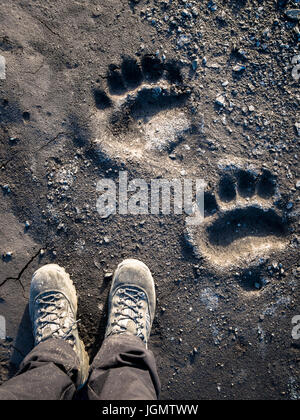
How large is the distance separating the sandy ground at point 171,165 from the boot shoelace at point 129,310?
130mm

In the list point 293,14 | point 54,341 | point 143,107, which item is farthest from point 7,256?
point 293,14

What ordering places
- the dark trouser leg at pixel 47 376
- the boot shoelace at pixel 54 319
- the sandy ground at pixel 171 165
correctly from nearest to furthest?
the dark trouser leg at pixel 47 376 < the boot shoelace at pixel 54 319 < the sandy ground at pixel 171 165

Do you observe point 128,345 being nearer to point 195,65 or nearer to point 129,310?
point 129,310

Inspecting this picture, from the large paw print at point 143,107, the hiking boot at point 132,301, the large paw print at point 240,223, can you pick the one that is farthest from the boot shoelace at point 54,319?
the large paw print at point 143,107

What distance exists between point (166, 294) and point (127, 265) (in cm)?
33

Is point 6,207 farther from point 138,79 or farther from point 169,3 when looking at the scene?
point 169,3

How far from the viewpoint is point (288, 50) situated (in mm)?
1998

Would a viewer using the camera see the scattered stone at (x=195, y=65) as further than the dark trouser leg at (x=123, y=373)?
Yes

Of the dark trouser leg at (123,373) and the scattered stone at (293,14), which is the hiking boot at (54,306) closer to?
the dark trouser leg at (123,373)

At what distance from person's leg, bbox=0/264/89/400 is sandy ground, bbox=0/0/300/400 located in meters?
0.09

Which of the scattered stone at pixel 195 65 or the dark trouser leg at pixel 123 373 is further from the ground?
the scattered stone at pixel 195 65

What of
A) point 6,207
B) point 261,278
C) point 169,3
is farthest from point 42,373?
point 169,3

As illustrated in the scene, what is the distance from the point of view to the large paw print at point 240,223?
1.94 m
